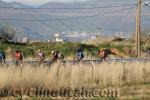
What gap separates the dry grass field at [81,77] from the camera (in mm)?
20438

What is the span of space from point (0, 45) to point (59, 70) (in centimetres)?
3752

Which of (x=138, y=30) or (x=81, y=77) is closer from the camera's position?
(x=81, y=77)

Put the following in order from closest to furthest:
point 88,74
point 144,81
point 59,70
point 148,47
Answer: point 59,70 → point 88,74 → point 144,81 → point 148,47

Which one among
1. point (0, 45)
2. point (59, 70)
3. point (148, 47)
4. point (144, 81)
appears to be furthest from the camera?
point (148, 47)

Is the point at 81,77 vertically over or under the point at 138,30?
under

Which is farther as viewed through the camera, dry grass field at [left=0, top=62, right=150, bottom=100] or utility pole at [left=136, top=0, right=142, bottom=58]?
utility pole at [left=136, top=0, right=142, bottom=58]

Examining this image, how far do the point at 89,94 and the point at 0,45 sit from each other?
39.8 meters

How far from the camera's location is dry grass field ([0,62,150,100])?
805 inches

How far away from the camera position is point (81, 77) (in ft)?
74.5

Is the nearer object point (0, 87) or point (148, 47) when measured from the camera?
point (0, 87)

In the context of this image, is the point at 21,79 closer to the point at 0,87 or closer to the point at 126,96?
the point at 0,87

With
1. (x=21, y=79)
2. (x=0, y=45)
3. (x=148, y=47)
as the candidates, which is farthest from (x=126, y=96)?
(x=148, y=47)

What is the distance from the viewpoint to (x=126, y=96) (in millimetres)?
19797

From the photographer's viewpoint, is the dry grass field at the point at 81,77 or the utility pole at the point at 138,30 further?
the utility pole at the point at 138,30
